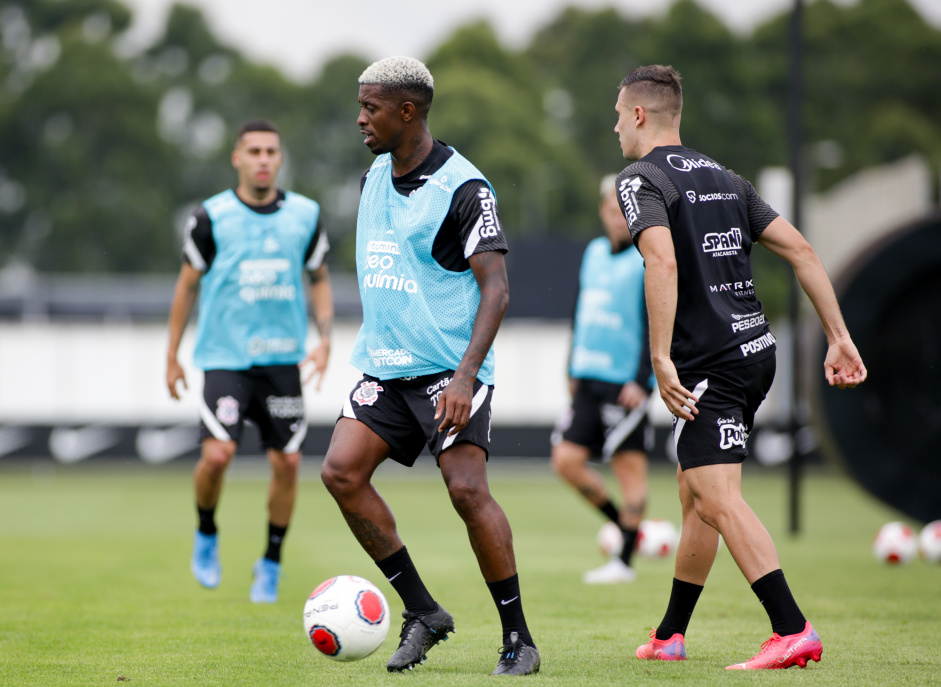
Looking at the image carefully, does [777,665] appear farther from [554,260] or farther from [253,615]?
[554,260]

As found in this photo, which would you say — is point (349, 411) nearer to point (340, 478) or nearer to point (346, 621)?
point (340, 478)

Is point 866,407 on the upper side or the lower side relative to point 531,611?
upper

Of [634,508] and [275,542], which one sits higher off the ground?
[634,508]

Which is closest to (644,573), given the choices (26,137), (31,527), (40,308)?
(31,527)

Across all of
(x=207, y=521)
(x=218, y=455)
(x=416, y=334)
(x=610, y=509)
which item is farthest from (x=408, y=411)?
(x=610, y=509)

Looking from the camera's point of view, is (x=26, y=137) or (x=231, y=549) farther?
(x=26, y=137)

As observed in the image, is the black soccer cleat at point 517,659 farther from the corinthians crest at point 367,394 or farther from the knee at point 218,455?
the knee at point 218,455

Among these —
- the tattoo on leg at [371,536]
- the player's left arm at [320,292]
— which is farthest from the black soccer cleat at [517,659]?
the player's left arm at [320,292]

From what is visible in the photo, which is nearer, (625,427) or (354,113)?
(625,427)

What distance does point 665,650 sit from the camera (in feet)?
16.4

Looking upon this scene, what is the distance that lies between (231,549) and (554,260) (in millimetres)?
11516

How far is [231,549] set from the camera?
33.3ft

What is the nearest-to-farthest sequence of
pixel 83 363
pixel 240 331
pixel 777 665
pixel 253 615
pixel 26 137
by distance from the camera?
pixel 777 665 < pixel 253 615 < pixel 240 331 < pixel 83 363 < pixel 26 137

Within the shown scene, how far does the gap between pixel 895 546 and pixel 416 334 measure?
5524mm
